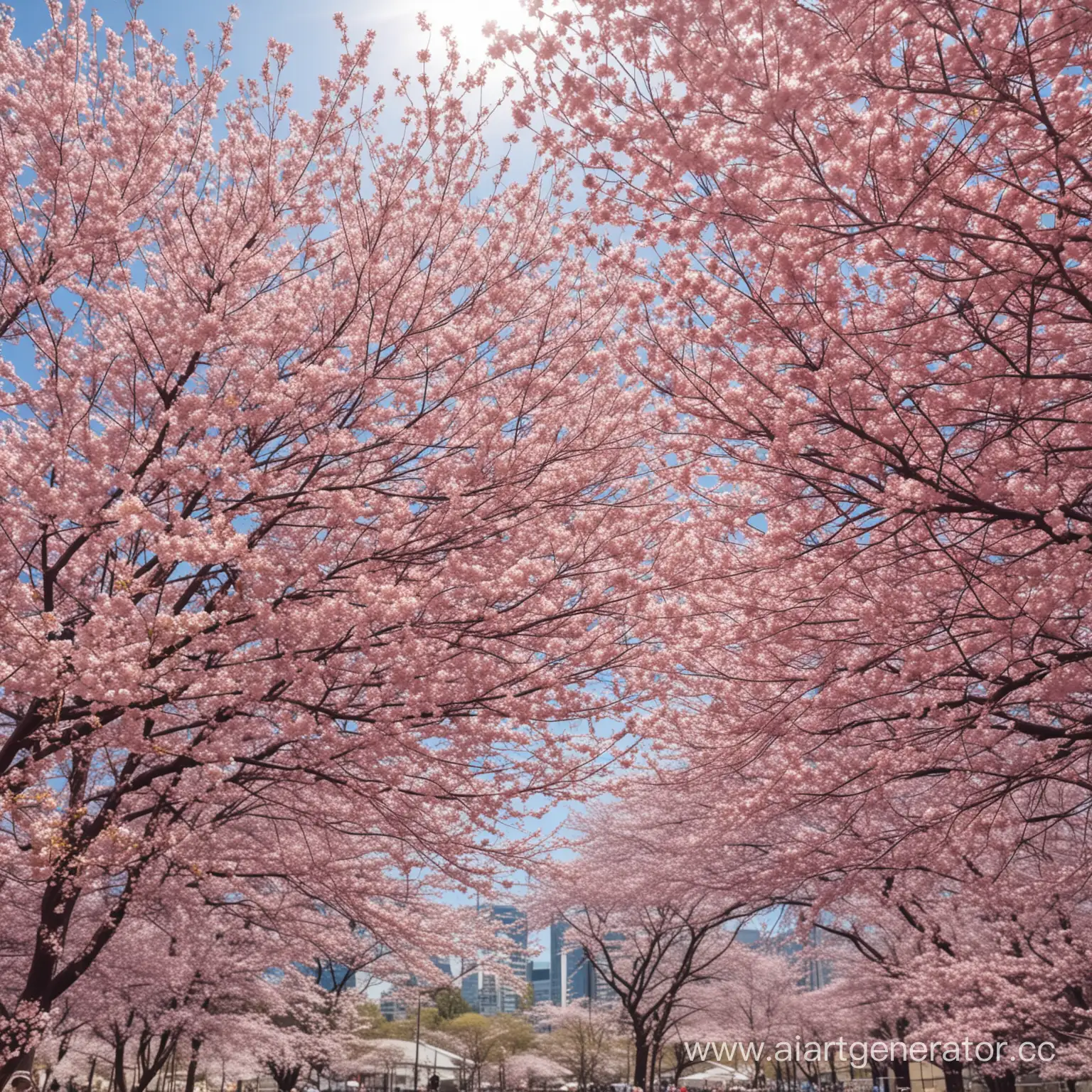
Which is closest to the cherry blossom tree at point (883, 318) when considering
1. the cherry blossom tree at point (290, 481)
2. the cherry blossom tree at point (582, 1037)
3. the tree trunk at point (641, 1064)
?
the cherry blossom tree at point (290, 481)

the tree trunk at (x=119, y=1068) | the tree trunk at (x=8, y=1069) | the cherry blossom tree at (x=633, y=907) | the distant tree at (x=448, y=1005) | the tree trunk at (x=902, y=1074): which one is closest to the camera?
the tree trunk at (x=8, y=1069)

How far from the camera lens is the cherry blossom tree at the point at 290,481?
5.76 metres

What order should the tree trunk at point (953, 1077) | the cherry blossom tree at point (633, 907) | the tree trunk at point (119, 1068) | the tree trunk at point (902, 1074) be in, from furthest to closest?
the cherry blossom tree at point (633, 907) → the tree trunk at point (119, 1068) → the tree trunk at point (902, 1074) → the tree trunk at point (953, 1077)

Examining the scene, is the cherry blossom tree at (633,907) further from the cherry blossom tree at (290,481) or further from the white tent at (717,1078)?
the white tent at (717,1078)

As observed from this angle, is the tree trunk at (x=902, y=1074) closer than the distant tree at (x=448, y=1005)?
Yes

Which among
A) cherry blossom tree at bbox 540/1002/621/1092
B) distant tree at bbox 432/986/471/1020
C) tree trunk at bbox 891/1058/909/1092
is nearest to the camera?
tree trunk at bbox 891/1058/909/1092

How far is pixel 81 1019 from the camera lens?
18.0 metres

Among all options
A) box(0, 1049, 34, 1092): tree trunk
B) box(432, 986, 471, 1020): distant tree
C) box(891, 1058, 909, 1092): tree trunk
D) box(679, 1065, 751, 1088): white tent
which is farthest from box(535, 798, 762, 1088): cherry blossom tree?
box(432, 986, 471, 1020): distant tree

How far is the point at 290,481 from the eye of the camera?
8.30m

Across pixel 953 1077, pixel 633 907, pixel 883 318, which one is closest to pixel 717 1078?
pixel 633 907

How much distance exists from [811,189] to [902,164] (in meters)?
0.81

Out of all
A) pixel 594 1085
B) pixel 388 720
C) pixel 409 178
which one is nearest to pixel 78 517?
pixel 388 720

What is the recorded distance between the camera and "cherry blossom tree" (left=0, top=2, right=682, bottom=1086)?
5762 millimetres

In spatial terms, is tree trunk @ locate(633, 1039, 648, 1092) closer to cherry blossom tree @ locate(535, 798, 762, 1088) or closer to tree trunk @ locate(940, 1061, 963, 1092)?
cherry blossom tree @ locate(535, 798, 762, 1088)
